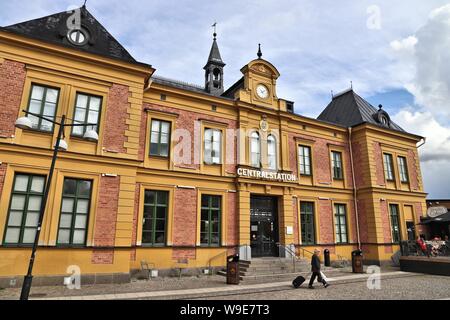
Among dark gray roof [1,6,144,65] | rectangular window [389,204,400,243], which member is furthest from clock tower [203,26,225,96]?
rectangular window [389,204,400,243]

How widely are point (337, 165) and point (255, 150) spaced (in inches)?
280

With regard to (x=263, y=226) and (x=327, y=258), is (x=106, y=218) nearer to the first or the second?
(x=263, y=226)

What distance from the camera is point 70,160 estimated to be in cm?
1218

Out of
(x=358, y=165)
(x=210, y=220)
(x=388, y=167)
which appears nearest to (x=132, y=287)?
(x=210, y=220)

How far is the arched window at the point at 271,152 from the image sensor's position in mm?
18292

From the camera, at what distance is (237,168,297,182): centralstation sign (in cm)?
1691

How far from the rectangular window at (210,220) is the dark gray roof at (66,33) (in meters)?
7.84

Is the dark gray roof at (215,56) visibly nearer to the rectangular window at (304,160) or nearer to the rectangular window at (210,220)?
the rectangular window at (304,160)

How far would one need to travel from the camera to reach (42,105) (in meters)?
12.3

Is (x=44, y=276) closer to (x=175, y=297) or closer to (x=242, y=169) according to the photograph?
(x=175, y=297)

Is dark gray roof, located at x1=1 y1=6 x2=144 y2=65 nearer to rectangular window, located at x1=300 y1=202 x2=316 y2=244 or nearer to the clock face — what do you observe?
the clock face

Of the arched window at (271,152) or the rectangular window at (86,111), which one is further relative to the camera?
the arched window at (271,152)

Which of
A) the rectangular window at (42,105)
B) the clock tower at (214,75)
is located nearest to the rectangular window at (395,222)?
the clock tower at (214,75)

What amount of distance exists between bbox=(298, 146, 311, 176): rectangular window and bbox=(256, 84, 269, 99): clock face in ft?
13.3
